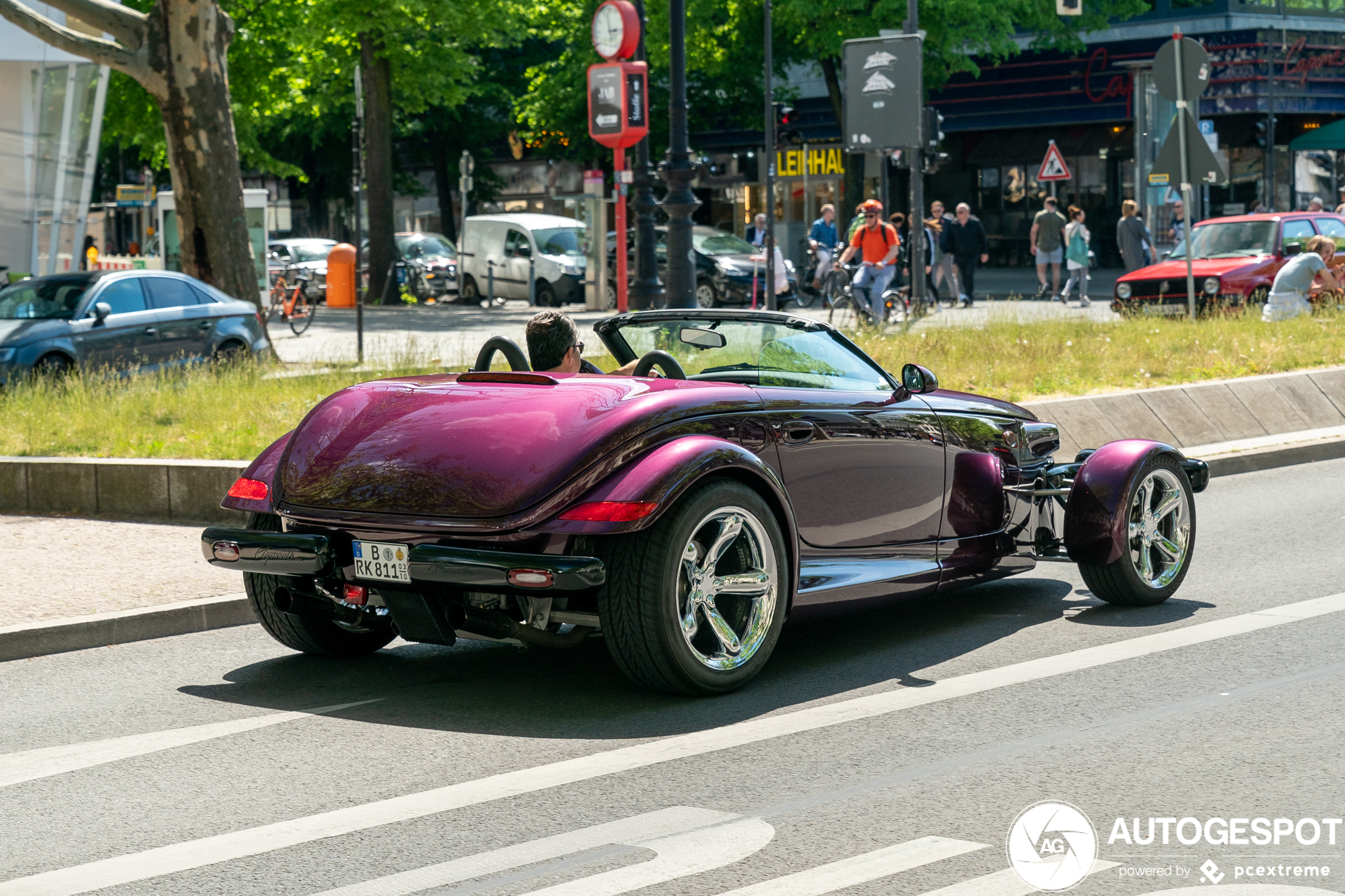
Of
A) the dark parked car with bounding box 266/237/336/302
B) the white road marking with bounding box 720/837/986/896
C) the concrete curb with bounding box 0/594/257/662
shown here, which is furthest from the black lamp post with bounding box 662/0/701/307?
the dark parked car with bounding box 266/237/336/302

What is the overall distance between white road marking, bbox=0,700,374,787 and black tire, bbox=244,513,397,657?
0.63 metres

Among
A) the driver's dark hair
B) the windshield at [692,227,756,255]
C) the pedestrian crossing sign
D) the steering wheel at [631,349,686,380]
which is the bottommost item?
the steering wheel at [631,349,686,380]

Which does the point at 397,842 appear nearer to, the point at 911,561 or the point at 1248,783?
the point at 1248,783

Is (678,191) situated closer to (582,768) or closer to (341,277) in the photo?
(582,768)

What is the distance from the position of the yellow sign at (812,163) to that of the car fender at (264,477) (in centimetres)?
4174

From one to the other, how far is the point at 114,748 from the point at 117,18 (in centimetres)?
1437

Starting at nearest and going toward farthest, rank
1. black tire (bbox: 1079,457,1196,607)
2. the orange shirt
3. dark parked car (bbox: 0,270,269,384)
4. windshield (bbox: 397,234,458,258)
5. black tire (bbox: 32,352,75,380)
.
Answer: black tire (bbox: 1079,457,1196,607) → black tire (bbox: 32,352,75,380) → dark parked car (bbox: 0,270,269,384) → the orange shirt → windshield (bbox: 397,234,458,258)

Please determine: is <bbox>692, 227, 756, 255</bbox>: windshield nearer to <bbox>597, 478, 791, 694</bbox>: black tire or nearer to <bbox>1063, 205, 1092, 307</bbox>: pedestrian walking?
<bbox>1063, 205, 1092, 307</bbox>: pedestrian walking

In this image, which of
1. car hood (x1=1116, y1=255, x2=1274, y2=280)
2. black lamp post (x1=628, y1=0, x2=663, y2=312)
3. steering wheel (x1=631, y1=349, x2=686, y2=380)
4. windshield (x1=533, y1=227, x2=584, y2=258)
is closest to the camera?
steering wheel (x1=631, y1=349, x2=686, y2=380)

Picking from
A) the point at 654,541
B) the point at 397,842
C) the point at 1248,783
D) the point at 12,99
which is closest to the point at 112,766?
the point at 397,842

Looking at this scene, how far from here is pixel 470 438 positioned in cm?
577

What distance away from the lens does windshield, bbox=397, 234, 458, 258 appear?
41.5 m

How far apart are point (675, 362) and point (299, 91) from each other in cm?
3606

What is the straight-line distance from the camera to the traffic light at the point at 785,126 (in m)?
31.3
